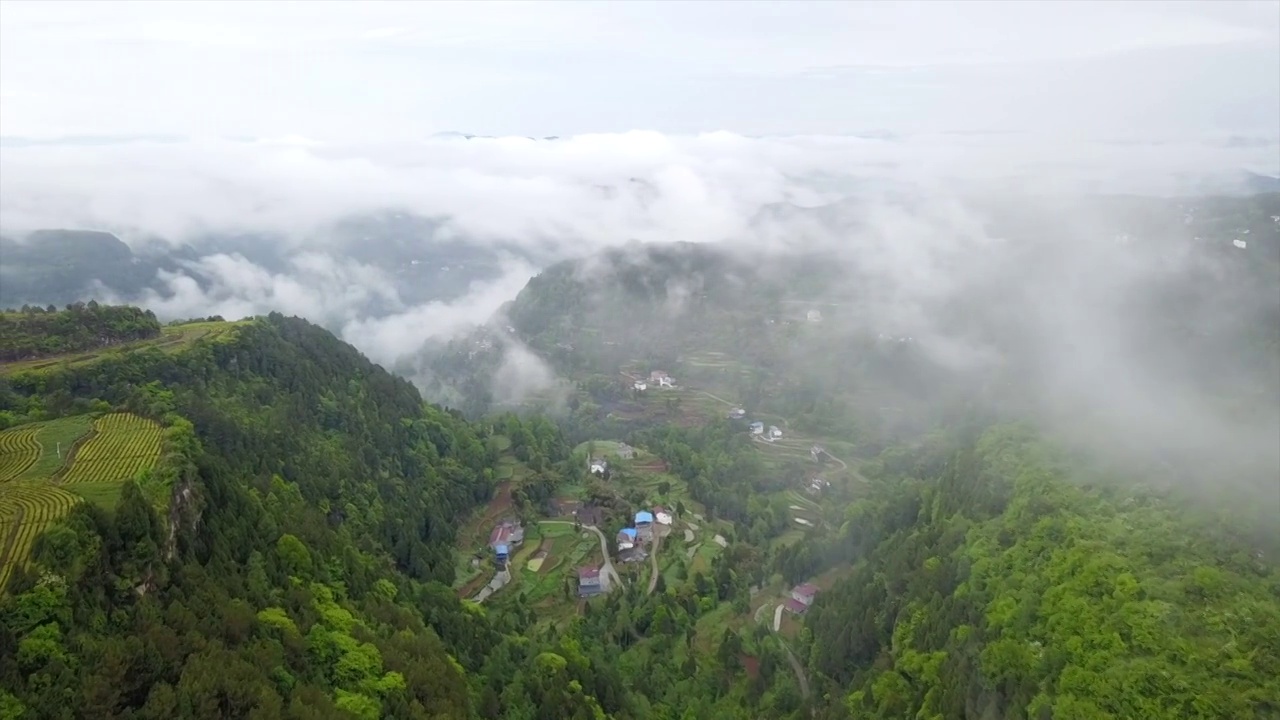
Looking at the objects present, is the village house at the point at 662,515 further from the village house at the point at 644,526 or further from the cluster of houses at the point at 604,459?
the cluster of houses at the point at 604,459

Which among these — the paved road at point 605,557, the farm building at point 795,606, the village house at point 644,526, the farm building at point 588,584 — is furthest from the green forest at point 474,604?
the village house at point 644,526

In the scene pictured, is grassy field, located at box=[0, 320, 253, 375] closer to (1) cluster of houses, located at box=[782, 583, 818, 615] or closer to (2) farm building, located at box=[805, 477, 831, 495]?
(1) cluster of houses, located at box=[782, 583, 818, 615]

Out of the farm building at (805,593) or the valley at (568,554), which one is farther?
the farm building at (805,593)

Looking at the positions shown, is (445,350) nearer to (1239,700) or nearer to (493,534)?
(493,534)

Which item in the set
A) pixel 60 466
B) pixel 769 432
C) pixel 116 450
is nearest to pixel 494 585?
pixel 116 450

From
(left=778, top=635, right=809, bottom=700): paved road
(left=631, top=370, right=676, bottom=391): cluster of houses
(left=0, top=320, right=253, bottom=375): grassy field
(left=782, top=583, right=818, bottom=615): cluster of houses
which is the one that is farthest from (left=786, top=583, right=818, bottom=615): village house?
(left=631, top=370, right=676, bottom=391): cluster of houses

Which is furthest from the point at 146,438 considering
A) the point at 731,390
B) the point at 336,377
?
the point at 731,390

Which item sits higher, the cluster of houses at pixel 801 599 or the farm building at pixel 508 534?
the farm building at pixel 508 534

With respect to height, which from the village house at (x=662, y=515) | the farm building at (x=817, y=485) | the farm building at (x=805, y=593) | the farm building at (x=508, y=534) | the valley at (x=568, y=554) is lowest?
the farm building at (x=817, y=485)
